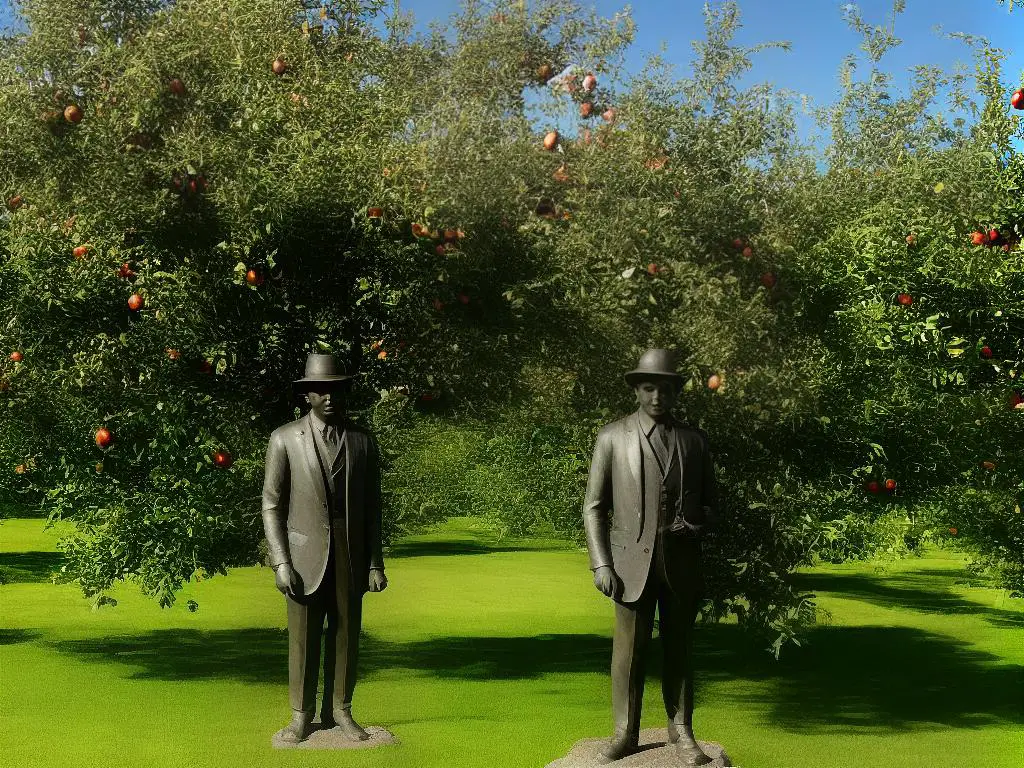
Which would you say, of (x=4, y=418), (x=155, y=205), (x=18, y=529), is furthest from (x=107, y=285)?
(x=18, y=529)

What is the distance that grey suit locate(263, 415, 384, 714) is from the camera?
9453 mm

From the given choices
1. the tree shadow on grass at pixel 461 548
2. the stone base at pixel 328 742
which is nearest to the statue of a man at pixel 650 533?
the stone base at pixel 328 742

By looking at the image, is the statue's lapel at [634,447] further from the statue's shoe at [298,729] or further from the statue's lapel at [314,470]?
the statue's shoe at [298,729]

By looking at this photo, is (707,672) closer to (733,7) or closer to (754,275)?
(754,275)

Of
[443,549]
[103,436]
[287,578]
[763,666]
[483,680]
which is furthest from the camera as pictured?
[443,549]

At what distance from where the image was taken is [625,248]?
13.1 meters

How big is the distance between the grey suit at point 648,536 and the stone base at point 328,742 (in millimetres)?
1730

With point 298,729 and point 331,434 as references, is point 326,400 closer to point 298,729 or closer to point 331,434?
point 331,434

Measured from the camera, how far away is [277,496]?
9555mm

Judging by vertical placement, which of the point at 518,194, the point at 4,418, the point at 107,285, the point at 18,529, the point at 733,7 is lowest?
the point at 18,529

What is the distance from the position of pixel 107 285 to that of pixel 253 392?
1.80 m

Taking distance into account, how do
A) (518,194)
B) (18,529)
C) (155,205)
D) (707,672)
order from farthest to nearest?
1. (18,529)
2. (707,672)
3. (518,194)
4. (155,205)

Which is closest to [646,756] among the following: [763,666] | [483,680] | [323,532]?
[323,532]

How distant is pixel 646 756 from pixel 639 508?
1.61 meters
